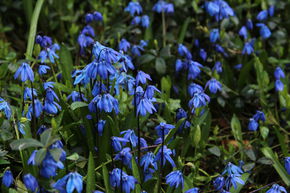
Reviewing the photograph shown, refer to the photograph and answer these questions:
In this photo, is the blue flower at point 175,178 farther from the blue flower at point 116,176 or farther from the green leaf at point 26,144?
the green leaf at point 26,144

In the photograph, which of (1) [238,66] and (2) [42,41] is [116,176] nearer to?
(2) [42,41]

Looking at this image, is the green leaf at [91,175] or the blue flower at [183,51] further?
the blue flower at [183,51]

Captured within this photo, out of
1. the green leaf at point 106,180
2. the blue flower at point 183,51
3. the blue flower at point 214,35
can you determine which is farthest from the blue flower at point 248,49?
the green leaf at point 106,180

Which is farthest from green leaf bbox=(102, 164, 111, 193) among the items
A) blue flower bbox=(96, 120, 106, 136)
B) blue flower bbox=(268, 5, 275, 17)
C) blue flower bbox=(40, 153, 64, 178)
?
blue flower bbox=(268, 5, 275, 17)

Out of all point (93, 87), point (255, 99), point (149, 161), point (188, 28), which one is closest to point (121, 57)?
point (93, 87)

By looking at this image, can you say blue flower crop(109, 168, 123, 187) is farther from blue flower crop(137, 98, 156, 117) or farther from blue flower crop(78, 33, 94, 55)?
blue flower crop(78, 33, 94, 55)

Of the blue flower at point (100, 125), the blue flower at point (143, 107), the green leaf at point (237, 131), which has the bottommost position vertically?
the green leaf at point (237, 131)

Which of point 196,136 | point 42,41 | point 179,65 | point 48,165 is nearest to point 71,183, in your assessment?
point 48,165

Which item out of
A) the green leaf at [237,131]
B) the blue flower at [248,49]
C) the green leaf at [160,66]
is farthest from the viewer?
the blue flower at [248,49]
